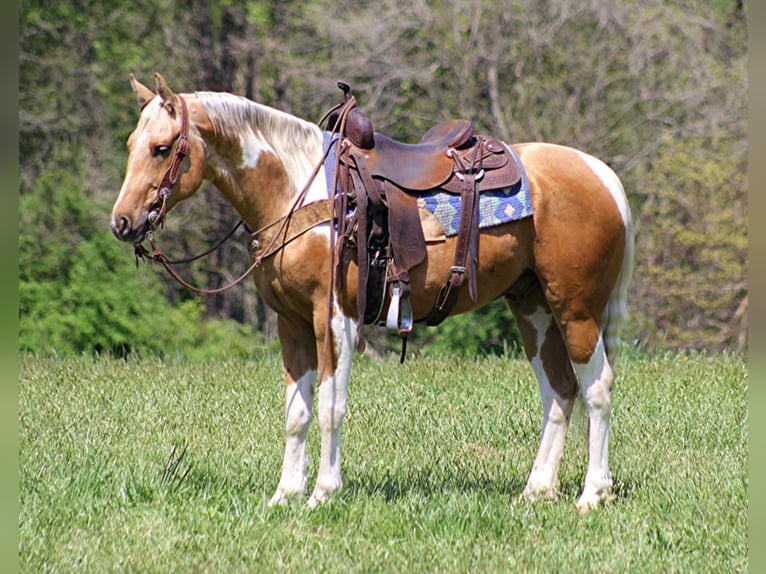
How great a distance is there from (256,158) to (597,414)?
2353 mm

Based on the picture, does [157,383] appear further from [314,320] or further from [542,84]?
[542,84]

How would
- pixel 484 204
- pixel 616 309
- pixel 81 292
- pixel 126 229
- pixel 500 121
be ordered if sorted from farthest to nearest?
pixel 500 121, pixel 81 292, pixel 616 309, pixel 484 204, pixel 126 229

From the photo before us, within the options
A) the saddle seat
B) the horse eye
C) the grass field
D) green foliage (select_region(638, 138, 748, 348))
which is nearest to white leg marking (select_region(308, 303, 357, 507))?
the grass field

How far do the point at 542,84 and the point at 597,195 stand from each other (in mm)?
10428

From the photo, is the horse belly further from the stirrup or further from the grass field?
the grass field

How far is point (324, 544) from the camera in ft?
15.5

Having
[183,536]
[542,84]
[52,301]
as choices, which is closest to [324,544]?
[183,536]

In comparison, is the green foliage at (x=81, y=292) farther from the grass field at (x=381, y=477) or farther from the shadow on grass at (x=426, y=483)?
the shadow on grass at (x=426, y=483)

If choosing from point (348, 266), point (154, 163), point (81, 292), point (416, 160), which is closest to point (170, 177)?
point (154, 163)

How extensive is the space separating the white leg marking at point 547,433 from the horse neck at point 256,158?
158 centimetres

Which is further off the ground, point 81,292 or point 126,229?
point 126,229

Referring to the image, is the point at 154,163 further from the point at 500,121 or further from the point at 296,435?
the point at 500,121

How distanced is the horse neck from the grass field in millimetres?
1559

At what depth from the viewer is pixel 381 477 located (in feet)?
19.6
